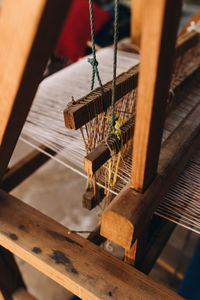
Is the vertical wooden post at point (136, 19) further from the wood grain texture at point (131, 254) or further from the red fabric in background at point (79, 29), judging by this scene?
the wood grain texture at point (131, 254)

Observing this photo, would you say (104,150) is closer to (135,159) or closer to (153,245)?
(135,159)

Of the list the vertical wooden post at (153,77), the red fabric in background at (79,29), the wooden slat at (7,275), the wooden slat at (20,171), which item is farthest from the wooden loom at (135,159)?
the red fabric in background at (79,29)

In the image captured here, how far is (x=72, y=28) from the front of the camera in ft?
11.1

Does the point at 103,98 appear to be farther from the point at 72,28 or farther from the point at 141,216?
the point at 72,28

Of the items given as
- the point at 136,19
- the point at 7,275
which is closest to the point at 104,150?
the point at 7,275

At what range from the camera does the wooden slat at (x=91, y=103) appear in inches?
26.4

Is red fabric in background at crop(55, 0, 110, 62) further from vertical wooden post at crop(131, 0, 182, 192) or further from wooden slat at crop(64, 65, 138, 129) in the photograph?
vertical wooden post at crop(131, 0, 182, 192)

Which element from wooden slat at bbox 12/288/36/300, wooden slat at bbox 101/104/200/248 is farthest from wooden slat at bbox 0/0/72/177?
wooden slat at bbox 12/288/36/300

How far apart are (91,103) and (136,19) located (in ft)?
5.07

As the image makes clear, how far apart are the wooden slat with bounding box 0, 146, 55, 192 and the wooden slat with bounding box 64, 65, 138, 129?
3.18 feet

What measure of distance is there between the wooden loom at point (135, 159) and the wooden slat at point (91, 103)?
0.36 ft

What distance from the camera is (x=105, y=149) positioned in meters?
0.73

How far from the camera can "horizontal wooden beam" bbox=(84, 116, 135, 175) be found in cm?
71

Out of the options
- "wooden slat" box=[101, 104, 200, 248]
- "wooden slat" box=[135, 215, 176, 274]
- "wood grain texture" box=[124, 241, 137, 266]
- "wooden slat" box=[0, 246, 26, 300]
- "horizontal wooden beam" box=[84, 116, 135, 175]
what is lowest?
"wooden slat" box=[0, 246, 26, 300]
